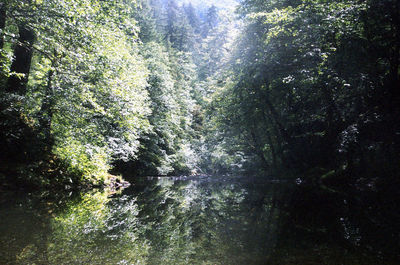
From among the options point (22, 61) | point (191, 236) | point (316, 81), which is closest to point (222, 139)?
point (316, 81)

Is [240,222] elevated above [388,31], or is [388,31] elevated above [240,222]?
[388,31]

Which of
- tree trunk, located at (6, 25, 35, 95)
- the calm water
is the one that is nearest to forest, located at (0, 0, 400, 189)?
tree trunk, located at (6, 25, 35, 95)

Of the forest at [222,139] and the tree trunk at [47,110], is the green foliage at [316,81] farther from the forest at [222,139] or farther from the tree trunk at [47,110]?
the tree trunk at [47,110]

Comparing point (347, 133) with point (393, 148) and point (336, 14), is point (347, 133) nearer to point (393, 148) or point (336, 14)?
point (393, 148)

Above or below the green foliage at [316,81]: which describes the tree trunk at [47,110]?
below

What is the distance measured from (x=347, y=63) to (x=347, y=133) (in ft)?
10.9

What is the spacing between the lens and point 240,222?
5.73m

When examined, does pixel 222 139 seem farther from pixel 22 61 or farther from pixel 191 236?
pixel 191 236

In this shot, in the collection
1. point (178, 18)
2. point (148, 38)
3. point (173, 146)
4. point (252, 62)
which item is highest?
point (178, 18)

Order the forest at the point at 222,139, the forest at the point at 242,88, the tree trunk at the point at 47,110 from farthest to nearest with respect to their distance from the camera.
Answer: the tree trunk at the point at 47,110 < the forest at the point at 242,88 < the forest at the point at 222,139

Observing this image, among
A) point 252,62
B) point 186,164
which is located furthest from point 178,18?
point 252,62

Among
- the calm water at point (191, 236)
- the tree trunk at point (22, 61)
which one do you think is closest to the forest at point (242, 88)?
the tree trunk at point (22, 61)

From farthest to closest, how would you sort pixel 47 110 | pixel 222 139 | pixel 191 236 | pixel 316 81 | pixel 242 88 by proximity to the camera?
pixel 222 139 < pixel 242 88 < pixel 316 81 < pixel 47 110 < pixel 191 236

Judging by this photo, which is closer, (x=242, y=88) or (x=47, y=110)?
(x=47, y=110)
